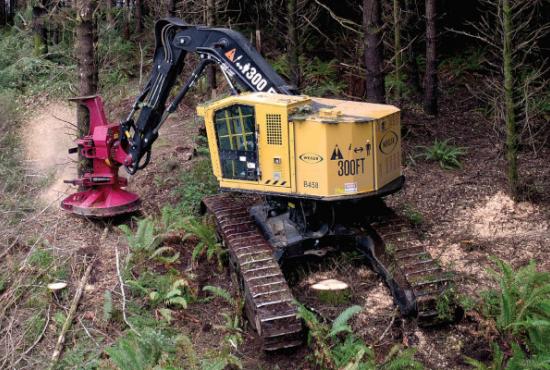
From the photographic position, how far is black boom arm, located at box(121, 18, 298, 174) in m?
8.90

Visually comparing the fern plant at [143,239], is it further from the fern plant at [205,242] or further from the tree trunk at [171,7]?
the tree trunk at [171,7]

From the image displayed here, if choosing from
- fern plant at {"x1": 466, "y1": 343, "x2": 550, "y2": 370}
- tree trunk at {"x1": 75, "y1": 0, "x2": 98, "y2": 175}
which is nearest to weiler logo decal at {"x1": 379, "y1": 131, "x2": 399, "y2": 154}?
fern plant at {"x1": 466, "y1": 343, "x2": 550, "y2": 370}

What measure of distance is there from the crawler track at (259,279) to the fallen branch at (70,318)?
1.86 metres

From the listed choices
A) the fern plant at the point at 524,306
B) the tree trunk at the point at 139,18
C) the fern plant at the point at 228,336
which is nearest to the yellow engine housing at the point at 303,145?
the fern plant at the point at 228,336

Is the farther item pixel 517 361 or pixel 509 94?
pixel 509 94

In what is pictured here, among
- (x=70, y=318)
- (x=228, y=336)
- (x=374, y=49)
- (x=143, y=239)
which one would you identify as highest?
(x=374, y=49)

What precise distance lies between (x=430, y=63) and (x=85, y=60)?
6.86 metres

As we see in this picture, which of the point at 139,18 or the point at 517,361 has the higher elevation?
the point at 139,18

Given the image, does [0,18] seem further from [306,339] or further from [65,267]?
[306,339]

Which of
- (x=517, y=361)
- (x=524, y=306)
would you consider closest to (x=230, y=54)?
(x=524, y=306)

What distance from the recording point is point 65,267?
29.8ft

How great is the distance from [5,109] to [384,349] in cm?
1309

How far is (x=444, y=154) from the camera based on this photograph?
1220 cm

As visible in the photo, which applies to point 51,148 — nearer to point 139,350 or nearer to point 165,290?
point 165,290
